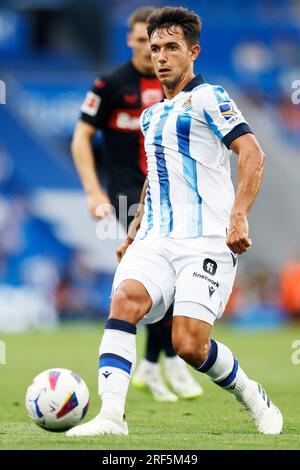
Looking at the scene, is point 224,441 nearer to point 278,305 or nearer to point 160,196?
point 160,196

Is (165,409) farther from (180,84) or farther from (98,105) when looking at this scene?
(180,84)

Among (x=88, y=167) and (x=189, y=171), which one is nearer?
(x=189, y=171)

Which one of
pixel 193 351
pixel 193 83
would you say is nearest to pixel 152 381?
pixel 193 351

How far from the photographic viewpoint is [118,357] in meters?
5.91

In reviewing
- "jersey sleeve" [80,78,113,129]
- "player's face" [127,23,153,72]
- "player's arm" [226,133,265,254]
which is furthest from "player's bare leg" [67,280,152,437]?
"player's face" [127,23,153,72]

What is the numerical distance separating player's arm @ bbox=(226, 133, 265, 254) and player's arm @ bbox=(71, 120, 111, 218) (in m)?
2.37

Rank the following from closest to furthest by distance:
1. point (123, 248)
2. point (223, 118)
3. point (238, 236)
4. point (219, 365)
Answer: point (238, 236), point (223, 118), point (219, 365), point (123, 248)

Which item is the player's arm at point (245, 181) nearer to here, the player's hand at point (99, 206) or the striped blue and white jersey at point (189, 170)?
the striped blue and white jersey at point (189, 170)

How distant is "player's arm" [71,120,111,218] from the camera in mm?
8367

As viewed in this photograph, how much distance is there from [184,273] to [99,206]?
2.24 metres

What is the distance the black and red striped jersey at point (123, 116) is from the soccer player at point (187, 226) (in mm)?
2167

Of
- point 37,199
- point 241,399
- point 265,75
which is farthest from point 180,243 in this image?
point 265,75

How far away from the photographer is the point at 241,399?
21.0 ft

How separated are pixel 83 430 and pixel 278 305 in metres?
16.3
